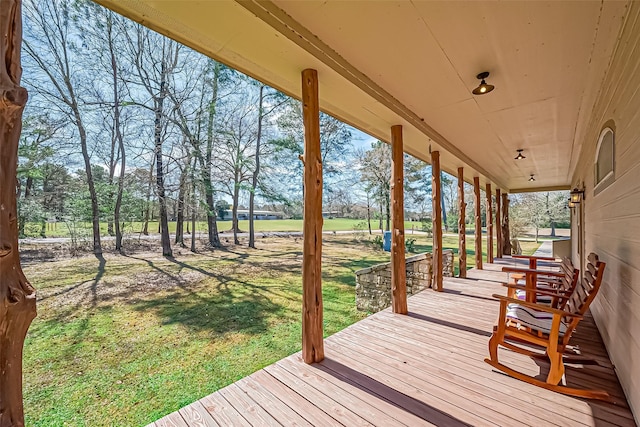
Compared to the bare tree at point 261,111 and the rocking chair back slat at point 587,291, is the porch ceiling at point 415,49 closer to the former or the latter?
the rocking chair back slat at point 587,291

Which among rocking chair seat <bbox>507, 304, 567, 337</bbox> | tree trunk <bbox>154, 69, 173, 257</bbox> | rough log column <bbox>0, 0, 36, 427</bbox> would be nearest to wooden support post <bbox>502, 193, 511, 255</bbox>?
rocking chair seat <bbox>507, 304, 567, 337</bbox>

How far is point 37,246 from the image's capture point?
8219 millimetres

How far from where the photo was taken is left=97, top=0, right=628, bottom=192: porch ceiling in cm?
158

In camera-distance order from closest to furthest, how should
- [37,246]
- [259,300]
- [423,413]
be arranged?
[423,413] < [259,300] < [37,246]

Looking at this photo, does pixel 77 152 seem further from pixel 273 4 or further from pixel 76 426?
pixel 273 4

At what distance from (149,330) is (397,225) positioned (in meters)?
4.73

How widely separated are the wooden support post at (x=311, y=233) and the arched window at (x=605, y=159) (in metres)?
2.47

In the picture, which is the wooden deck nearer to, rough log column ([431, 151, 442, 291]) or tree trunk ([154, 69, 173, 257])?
rough log column ([431, 151, 442, 291])

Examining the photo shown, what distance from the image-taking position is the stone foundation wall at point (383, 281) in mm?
5223

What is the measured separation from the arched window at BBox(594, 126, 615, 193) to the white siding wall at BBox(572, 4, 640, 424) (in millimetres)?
142

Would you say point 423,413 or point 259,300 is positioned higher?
point 423,413

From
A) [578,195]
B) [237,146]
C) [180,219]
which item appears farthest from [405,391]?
[180,219]

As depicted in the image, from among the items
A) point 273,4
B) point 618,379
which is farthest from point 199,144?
point 618,379

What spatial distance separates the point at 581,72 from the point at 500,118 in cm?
100
